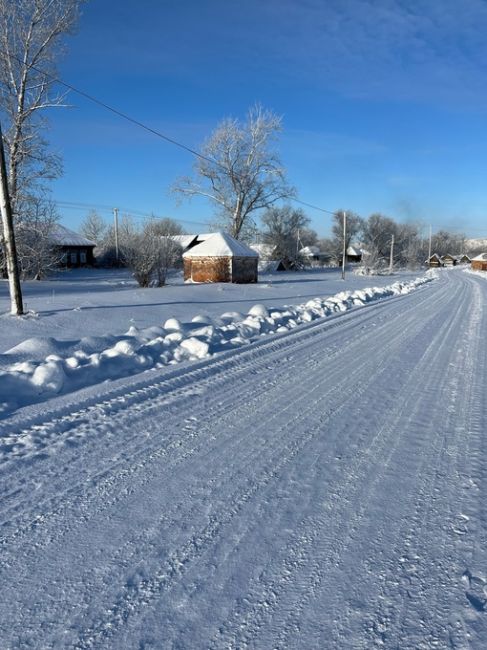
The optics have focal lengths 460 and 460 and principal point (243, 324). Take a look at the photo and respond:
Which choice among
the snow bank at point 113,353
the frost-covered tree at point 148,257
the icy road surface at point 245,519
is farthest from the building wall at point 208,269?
the icy road surface at point 245,519

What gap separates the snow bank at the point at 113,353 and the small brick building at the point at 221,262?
1657cm

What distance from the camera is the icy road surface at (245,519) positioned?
219 centimetres

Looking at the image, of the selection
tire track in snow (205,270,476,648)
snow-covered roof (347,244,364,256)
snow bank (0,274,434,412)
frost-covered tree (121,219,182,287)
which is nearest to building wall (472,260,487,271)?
snow-covered roof (347,244,364,256)

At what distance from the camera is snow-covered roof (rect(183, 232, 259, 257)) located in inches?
1122

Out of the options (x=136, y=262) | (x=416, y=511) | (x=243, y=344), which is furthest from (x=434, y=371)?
(x=136, y=262)

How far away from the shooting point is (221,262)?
→ 28.5 metres

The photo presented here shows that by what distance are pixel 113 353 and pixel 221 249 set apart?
22.1 m

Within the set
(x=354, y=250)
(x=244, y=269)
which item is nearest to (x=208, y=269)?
(x=244, y=269)

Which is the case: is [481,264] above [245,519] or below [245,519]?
above

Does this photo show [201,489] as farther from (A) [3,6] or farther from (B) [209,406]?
(A) [3,6]

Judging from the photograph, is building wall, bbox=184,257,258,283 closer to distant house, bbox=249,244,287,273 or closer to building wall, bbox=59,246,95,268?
building wall, bbox=59,246,95,268

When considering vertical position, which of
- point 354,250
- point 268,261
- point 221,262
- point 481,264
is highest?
point 354,250

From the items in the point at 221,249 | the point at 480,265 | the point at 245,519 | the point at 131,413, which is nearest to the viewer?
the point at 245,519

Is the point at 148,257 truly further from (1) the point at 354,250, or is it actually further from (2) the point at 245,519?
(1) the point at 354,250
